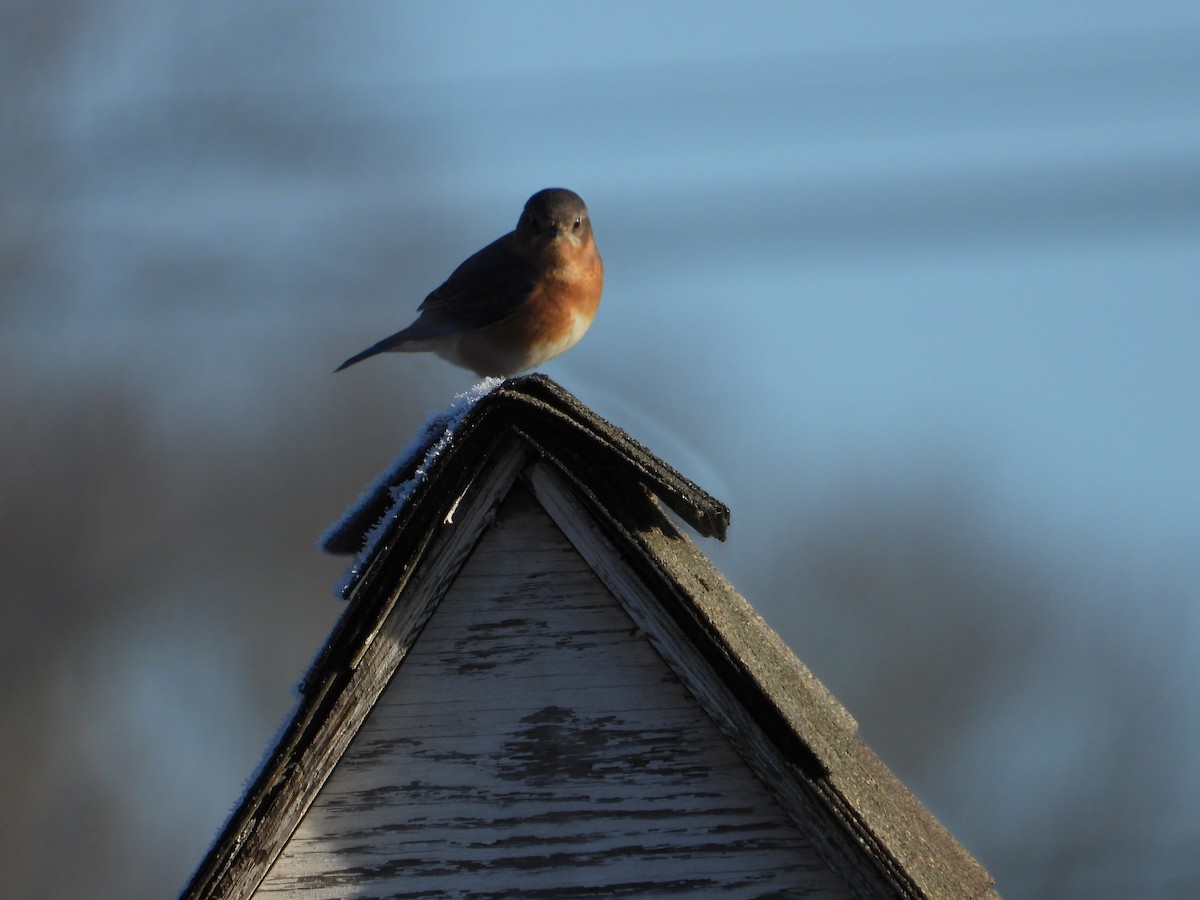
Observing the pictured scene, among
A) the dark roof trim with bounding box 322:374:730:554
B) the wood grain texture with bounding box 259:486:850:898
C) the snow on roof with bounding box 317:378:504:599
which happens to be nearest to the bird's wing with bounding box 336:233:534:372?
the snow on roof with bounding box 317:378:504:599

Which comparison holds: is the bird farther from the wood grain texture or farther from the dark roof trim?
the wood grain texture

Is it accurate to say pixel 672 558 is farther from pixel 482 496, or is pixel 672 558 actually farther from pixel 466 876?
pixel 466 876

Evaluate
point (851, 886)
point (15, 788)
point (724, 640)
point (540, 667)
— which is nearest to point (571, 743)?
point (540, 667)

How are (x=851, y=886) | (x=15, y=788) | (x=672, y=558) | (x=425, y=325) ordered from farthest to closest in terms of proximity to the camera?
(x=15, y=788) < (x=425, y=325) < (x=672, y=558) < (x=851, y=886)

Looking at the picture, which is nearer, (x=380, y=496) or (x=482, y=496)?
(x=482, y=496)

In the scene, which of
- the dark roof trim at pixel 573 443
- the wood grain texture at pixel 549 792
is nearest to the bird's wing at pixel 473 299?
the dark roof trim at pixel 573 443

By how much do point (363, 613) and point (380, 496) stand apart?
431 millimetres

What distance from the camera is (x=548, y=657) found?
3033 millimetres

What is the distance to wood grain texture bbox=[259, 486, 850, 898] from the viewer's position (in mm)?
2982

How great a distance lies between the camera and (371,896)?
9.79 feet

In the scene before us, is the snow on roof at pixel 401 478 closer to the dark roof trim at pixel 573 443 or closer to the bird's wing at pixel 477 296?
the dark roof trim at pixel 573 443

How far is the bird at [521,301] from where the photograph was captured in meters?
5.73

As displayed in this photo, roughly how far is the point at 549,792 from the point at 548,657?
0.81 feet

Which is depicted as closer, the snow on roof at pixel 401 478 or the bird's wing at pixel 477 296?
the snow on roof at pixel 401 478
